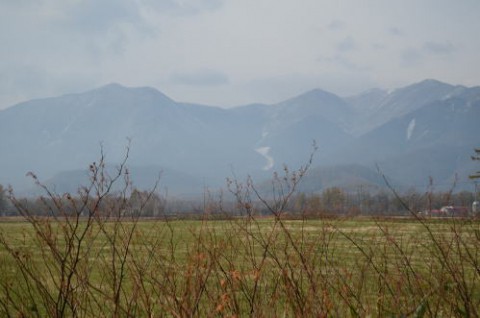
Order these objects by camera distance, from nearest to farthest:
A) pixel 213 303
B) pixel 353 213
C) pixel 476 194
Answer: pixel 213 303 < pixel 476 194 < pixel 353 213

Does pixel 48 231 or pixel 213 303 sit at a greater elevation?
pixel 48 231

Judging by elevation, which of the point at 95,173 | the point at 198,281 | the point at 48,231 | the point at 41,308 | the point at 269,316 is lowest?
the point at 41,308

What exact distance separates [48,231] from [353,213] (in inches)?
116

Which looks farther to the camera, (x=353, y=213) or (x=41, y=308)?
(x=41, y=308)

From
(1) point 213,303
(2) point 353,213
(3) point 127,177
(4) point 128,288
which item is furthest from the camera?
(4) point 128,288

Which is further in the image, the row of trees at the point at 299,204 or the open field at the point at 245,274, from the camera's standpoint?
the row of trees at the point at 299,204

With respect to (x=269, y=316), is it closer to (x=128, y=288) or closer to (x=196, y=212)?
(x=196, y=212)

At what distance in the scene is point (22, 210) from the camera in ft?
11.9

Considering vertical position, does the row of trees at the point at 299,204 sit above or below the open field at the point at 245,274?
above

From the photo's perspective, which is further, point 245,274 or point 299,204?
point 299,204

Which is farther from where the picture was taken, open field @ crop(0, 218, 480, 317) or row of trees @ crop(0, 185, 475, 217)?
row of trees @ crop(0, 185, 475, 217)

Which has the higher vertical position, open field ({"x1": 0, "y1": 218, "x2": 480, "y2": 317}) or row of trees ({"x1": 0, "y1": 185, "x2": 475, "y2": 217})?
row of trees ({"x1": 0, "y1": 185, "x2": 475, "y2": 217})

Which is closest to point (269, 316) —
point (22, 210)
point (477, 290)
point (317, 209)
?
point (317, 209)

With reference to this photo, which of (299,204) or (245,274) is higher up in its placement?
(299,204)
